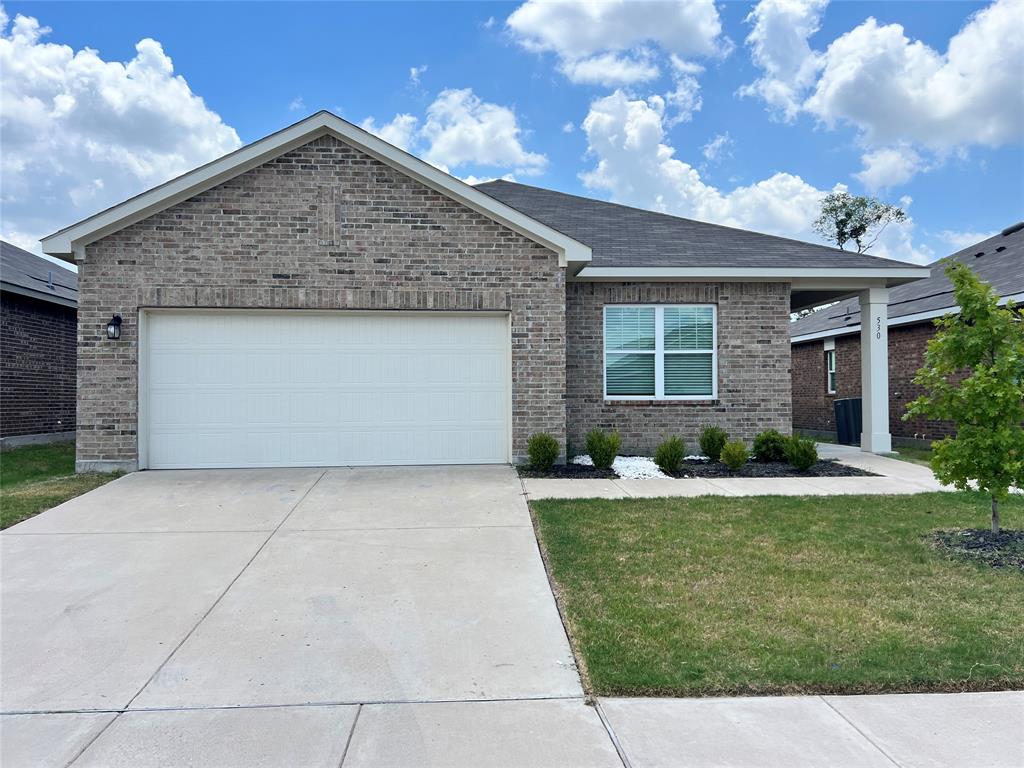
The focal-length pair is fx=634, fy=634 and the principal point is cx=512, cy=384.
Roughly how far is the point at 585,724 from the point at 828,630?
1894mm

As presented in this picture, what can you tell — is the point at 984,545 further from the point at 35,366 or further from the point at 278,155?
the point at 35,366

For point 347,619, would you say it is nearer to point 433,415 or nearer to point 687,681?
point 687,681

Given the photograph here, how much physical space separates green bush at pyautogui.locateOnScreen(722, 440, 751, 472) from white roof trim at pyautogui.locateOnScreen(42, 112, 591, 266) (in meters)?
3.69

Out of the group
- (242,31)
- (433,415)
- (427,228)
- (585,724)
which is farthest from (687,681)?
(242,31)

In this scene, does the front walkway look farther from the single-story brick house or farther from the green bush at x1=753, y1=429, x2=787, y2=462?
the single-story brick house

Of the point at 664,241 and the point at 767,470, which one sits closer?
the point at 767,470

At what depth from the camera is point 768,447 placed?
419 inches

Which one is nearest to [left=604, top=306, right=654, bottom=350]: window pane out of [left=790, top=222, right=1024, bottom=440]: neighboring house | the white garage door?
the white garage door

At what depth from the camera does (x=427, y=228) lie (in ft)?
32.6

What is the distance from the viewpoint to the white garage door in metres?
9.75

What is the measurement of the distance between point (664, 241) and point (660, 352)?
8.09ft

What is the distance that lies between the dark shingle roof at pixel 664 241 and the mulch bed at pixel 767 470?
11.5 ft

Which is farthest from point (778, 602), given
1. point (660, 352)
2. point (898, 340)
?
point (898, 340)

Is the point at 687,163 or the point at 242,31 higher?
the point at 687,163
